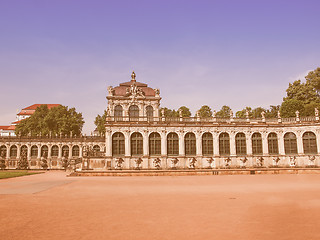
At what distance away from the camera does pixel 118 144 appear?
3856 cm

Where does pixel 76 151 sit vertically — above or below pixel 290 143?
below

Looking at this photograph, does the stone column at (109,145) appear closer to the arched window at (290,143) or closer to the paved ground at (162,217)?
the paved ground at (162,217)

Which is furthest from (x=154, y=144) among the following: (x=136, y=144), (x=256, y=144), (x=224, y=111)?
(x=224, y=111)

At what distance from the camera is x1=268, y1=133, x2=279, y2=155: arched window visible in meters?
41.5

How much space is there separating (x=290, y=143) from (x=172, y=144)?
20.4m

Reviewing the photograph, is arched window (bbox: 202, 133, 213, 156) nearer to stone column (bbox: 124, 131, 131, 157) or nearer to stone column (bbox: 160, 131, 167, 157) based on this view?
stone column (bbox: 160, 131, 167, 157)

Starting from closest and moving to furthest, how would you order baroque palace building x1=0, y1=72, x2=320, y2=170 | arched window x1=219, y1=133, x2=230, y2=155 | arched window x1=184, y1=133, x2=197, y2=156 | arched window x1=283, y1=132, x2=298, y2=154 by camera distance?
baroque palace building x1=0, y1=72, x2=320, y2=170
arched window x1=184, y1=133, x2=197, y2=156
arched window x1=219, y1=133, x2=230, y2=155
arched window x1=283, y1=132, x2=298, y2=154

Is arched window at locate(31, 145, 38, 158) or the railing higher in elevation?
the railing

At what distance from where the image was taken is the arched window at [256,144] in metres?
41.4

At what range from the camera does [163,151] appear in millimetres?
39344

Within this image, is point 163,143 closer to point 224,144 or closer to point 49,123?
point 224,144

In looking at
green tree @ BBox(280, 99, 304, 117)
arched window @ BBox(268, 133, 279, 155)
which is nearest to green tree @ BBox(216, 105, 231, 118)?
green tree @ BBox(280, 99, 304, 117)

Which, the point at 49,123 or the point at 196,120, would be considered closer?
the point at 196,120

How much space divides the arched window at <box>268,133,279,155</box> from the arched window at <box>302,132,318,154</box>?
428cm
